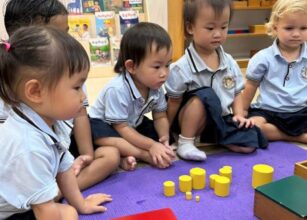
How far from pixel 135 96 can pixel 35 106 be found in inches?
18.3

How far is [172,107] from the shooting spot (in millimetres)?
1238

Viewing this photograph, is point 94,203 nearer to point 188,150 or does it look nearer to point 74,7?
point 188,150

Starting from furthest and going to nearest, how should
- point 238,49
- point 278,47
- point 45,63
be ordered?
point 238,49
point 278,47
point 45,63

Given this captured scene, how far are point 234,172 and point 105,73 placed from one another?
1711 millimetres

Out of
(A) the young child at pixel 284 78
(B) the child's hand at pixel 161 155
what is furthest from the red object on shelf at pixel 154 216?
(A) the young child at pixel 284 78

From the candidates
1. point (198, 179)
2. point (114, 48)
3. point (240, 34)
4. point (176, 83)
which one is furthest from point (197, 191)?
point (240, 34)

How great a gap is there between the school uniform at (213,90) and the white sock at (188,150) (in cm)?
9

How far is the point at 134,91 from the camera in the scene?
1085 mm

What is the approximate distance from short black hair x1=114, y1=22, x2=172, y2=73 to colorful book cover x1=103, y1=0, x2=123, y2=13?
1.68 metres

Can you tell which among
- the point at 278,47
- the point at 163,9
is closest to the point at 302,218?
the point at 278,47

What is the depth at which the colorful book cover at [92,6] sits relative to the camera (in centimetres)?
260

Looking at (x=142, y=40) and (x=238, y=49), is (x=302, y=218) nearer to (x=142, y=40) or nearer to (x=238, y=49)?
(x=142, y=40)

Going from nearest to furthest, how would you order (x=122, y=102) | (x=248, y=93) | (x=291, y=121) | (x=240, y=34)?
(x=122, y=102), (x=291, y=121), (x=248, y=93), (x=240, y=34)

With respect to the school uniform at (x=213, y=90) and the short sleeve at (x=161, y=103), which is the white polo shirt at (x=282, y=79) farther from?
the short sleeve at (x=161, y=103)
